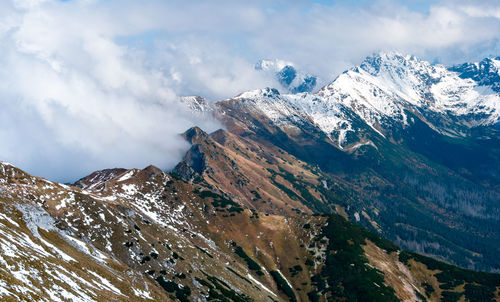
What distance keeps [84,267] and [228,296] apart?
82.2 m

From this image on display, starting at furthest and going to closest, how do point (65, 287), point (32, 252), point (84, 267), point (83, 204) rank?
1. point (83, 204)
2. point (84, 267)
3. point (32, 252)
4. point (65, 287)

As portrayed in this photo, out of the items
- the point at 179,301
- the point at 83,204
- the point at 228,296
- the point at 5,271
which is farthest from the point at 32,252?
the point at 228,296

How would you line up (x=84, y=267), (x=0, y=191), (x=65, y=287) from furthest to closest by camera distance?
1. (x=0, y=191)
2. (x=84, y=267)
3. (x=65, y=287)

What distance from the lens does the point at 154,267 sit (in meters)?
183

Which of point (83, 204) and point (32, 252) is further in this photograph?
point (83, 204)

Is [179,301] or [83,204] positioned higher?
[83,204]

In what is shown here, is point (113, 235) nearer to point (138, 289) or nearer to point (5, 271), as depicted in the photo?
point (138, 289)

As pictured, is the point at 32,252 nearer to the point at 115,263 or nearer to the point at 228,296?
the point at 115,263

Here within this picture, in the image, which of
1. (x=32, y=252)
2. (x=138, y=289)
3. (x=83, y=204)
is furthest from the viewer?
(x=83, y=204)

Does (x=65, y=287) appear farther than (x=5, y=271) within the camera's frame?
Yes

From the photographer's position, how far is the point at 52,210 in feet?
604

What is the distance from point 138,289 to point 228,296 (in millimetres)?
61008

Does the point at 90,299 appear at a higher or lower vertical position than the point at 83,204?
lower

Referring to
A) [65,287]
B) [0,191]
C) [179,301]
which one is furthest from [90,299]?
[0,191]
